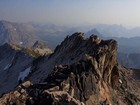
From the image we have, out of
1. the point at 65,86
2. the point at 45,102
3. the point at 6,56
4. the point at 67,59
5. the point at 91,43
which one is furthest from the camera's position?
the point at 6,56

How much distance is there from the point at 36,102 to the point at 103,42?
3490 centimetres

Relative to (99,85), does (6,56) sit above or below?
below

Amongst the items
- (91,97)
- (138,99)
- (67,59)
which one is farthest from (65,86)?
(67,59)

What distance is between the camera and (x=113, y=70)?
6775cm

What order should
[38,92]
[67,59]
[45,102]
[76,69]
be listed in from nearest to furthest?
[45,102]
[38,92]
[76,69]
[67,59]

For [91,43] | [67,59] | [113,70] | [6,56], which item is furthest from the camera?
[6,56]

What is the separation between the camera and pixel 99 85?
5484cm

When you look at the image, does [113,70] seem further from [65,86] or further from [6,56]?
[6,56]

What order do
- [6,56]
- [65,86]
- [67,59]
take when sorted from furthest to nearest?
[6,56]
[67,59]
[65,86]

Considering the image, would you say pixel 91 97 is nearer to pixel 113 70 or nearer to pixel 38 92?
pixel 38 92

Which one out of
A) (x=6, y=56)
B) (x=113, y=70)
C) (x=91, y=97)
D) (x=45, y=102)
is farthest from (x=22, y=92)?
(x=6, y=56)

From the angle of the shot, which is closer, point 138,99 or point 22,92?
point 22,92

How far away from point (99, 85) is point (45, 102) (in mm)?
17832

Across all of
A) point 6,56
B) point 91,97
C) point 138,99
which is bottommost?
point 6,56
